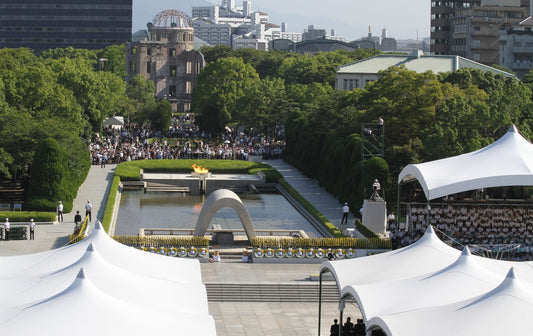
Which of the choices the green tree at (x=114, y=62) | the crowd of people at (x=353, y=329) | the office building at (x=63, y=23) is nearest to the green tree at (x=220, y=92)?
the green tree at (x=114, y=62)

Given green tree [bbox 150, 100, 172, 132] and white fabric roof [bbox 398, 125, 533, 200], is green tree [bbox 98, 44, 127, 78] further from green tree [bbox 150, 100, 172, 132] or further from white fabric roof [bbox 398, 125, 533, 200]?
white fabric roof [bbox 398, 125, 533, 200]

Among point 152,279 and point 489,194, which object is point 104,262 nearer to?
point 152,279

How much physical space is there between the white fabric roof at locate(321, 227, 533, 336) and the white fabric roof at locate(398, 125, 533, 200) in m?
11.0

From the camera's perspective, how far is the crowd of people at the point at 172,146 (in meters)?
83.1

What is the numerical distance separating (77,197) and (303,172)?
2117 centimetres

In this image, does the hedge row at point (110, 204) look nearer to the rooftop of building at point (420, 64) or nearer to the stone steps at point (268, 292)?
the stone steps at point (268, 292)

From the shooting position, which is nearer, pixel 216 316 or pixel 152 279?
pixel 152 279

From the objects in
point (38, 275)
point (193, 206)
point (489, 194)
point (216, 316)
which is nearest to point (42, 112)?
point (193, 206)

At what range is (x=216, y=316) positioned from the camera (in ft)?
110

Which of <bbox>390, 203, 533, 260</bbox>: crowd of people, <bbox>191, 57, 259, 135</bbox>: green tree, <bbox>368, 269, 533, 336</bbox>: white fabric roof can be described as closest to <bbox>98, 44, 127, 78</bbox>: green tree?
<bbox>191, 57, 259, 135</bbox>: green tree

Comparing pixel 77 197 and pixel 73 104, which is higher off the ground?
pixel 73 104

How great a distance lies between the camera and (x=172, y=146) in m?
93.9

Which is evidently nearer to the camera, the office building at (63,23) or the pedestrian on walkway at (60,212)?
the pedestrian on walkway at (60,212)

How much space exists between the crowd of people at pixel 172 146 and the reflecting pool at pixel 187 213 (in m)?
13.5
